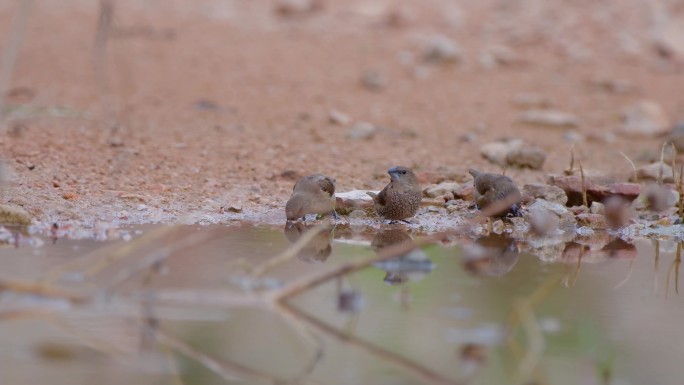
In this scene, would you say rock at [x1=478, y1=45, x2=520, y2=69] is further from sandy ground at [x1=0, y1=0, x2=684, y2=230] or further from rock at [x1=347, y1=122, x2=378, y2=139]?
rock at [x1=347, y1=122, x2=378, y2=139]

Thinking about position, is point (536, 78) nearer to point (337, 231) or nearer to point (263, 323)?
point (337, 231)

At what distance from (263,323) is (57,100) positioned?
5374 mm

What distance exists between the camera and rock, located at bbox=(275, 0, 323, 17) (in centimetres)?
1187

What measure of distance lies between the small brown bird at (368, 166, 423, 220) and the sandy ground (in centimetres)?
51

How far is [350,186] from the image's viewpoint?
641cm

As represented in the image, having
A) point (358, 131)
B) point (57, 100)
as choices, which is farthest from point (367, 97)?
point (57, 100)

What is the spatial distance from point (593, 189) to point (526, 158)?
3.97 ft

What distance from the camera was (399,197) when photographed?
216 inches

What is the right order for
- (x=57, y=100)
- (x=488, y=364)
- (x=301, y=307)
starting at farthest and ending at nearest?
(x=57, y=100)
(x=301, y=307)
(x=488, y=364)

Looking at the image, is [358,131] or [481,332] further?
[358,131]

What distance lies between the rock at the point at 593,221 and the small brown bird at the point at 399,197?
81 cm

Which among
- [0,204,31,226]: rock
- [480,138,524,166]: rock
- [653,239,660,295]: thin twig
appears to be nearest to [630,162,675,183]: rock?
[480,138,524,166]: rock

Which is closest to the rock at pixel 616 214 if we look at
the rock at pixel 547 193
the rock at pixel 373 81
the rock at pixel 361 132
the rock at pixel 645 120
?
the rock at pixel 547 193

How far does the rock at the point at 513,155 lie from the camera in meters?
7.16
